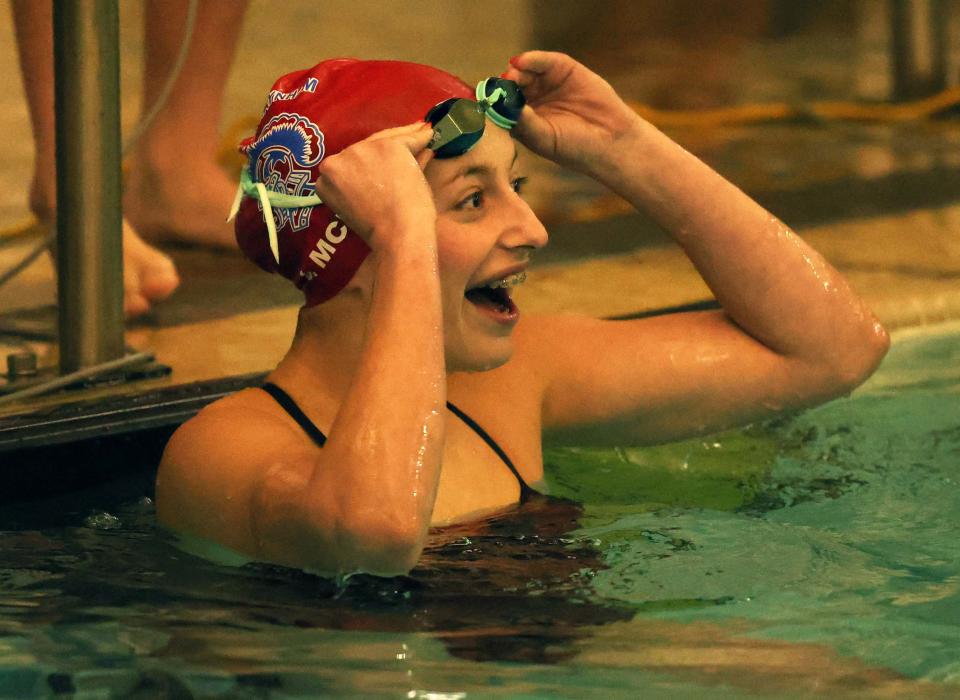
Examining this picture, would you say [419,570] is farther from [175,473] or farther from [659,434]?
[659,434]

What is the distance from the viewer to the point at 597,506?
2.96 m

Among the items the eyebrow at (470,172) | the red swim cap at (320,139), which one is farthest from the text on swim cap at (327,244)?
the eyebrow at (470,172)

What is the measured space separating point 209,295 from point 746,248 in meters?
1.83

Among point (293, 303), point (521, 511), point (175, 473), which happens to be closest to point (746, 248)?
point (521, 511)

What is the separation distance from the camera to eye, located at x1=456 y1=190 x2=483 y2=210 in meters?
2.50

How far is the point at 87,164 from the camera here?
10.6 ft

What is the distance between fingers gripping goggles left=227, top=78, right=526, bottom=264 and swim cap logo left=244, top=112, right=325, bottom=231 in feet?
0.04

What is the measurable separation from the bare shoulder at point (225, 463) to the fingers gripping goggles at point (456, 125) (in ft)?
0.82

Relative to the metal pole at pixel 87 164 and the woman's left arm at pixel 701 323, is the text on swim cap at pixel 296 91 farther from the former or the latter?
the metal pole at pixel 87 164

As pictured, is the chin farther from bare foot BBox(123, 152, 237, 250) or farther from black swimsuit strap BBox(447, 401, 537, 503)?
bare foot BBox(123, 152, 237, 250)

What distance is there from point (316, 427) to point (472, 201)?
1.35 feet

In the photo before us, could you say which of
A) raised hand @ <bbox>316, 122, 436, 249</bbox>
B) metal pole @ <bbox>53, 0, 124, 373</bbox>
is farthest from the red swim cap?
metal pole @ <bbox>53, 0, 124, 373</bbox>

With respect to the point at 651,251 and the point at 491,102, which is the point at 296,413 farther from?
the point at 651,251

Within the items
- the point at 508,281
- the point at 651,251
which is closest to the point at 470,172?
the point at 508,281
